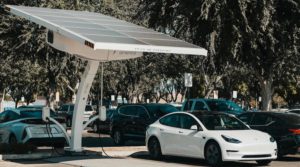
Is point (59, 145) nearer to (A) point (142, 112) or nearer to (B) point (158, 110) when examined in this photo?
(A) point (142, 112)

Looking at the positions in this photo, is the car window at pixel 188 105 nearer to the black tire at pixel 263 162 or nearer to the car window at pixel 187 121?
the car window at pixel 187 121

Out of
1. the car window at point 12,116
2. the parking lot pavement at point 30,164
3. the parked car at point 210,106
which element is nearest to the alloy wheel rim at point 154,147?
the parking lot pavement at point 30,164

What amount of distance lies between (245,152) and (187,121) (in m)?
2.38

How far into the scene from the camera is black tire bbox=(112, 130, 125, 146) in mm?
23594

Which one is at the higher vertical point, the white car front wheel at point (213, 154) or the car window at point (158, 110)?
the car window at point (158, 110)

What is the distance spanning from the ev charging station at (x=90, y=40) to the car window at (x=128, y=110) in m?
5.22

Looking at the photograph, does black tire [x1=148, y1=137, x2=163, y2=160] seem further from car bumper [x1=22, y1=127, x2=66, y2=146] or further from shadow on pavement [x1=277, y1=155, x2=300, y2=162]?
shadow on pavement [x1=277, y1=155, x2=300, y2=162]

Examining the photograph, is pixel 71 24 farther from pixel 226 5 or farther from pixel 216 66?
pixel 216 66

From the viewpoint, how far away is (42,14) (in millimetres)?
17328

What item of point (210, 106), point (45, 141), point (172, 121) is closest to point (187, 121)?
point (172, 121)

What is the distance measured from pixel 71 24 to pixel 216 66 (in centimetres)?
883

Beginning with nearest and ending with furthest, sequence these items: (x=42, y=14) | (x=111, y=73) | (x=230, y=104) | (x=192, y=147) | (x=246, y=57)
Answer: (x=192, y=147) < (x=42, y=14) < (x=246, y=57) < (x=230, y=104) < (x=111, y=73)

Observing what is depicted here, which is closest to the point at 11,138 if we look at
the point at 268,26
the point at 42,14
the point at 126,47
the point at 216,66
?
the point at 42,14

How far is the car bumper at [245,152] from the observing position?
1495cm
